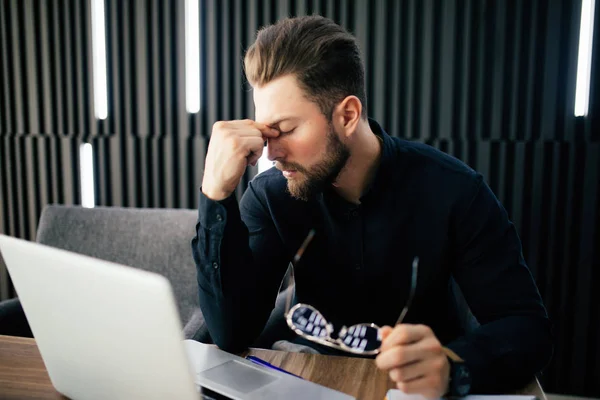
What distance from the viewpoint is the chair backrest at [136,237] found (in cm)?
215

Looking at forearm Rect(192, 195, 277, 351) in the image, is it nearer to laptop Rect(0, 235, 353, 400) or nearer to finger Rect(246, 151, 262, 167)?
finger Rect(246, 151, 262, 167)

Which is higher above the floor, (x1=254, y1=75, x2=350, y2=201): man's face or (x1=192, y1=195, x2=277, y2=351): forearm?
(x1=254, y1=75, x2=350, y2=201): man's face

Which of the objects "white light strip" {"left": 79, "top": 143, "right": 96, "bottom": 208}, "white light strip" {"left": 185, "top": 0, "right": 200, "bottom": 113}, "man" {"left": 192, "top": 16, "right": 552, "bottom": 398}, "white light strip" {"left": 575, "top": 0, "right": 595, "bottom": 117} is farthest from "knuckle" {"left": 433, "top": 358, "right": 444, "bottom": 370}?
"white light strip" {"left": 79, "top": 143, "right": 96, "bottom": 208}

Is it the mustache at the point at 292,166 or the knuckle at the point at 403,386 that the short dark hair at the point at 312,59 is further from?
the knuckle at the point at 403,386

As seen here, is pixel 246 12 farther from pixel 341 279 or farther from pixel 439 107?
pixel 341 279

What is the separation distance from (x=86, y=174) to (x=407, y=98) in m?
1.95

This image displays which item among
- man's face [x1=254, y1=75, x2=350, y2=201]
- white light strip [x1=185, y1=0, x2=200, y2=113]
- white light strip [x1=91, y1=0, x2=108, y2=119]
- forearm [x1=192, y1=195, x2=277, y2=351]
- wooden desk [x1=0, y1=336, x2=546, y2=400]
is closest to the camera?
wooden desk [x1=0, y1=336, x2=546, y2=400]

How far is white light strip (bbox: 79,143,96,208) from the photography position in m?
2.89

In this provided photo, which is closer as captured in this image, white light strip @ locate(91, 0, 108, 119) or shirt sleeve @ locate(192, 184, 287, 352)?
shirt sleeve @ locate(192, 184, 287, 352)

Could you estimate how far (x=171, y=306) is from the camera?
0.63 metres

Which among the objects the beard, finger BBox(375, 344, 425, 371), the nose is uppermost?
the nose

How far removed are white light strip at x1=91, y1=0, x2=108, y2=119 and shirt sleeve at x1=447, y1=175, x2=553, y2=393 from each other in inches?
88.4

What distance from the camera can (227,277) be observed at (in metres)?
1.35

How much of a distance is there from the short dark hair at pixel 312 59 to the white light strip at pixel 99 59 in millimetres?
1633
